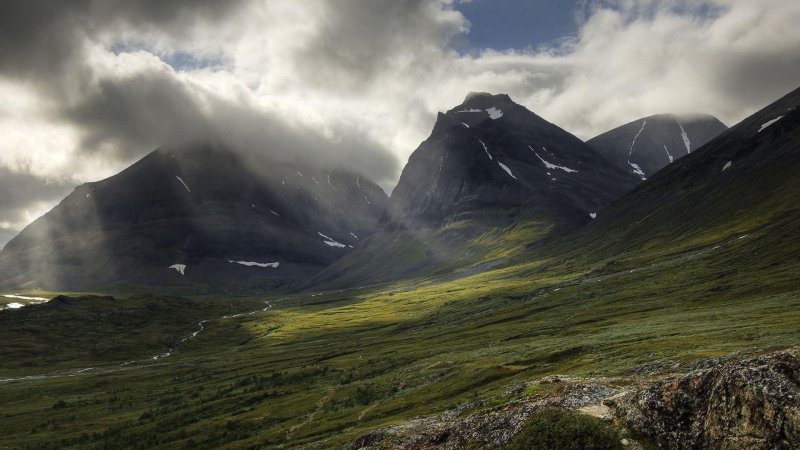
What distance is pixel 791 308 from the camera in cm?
8150

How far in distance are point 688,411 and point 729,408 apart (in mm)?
2303

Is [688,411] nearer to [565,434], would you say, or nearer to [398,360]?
[565,434]

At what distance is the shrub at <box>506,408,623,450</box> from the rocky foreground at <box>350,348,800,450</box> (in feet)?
2.61

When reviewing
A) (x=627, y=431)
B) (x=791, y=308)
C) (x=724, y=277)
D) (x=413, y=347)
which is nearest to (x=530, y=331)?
(x=413, y=347)

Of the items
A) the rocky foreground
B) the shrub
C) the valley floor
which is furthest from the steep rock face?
the valley floor

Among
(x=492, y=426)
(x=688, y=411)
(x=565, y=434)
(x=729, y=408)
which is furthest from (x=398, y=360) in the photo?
(x=729, y=408)

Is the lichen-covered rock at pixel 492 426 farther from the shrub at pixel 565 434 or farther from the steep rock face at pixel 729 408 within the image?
the steep rock face at pixel 729 408

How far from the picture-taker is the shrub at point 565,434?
26.4 m

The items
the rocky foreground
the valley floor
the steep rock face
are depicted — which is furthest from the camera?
the valley floor

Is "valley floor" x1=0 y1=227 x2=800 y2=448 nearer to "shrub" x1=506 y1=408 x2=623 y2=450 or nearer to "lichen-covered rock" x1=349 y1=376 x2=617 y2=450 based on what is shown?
"lichen-covered rock" x1=349 y1=376 x2=617 y2=450

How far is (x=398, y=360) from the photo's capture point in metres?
112

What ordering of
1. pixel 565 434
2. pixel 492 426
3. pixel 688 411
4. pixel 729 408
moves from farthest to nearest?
1. pixel 492 426
2. pixel 565 434
3. pixel 688 411
4. pixel 729 408

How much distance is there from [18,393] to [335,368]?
8045cm

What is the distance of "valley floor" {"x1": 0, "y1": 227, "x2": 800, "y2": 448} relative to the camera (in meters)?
67.4
